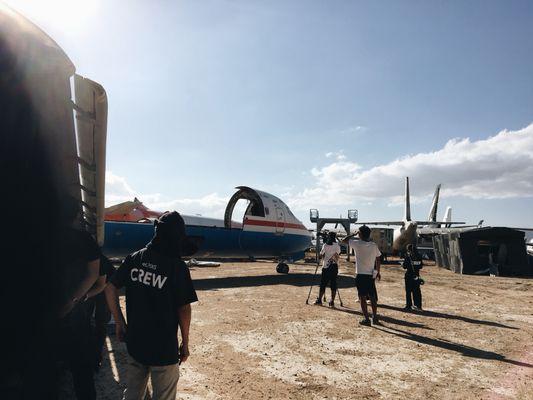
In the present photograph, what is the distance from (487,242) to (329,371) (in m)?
23.1

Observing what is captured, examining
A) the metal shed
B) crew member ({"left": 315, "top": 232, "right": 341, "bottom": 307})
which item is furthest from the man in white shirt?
the metal shed

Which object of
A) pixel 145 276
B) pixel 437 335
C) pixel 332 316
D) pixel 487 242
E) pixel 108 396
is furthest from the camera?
pixel 487 242

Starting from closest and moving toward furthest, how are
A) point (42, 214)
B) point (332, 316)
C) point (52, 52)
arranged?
point (52, 52)
point (42, 214)
point (332, 316)

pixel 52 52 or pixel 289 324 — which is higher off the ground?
pixel 52 52

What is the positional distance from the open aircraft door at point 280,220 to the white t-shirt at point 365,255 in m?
9.31

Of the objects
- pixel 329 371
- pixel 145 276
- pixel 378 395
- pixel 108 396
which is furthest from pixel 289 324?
pixel 145 276

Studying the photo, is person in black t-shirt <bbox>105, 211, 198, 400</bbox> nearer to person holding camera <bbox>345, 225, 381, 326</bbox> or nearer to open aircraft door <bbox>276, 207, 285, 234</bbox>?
person holding camera <bbox>345, 225, 381, 326</bbox>

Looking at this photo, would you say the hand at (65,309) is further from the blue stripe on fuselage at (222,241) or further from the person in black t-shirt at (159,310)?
the blue stripe on fuselage at (222,241)

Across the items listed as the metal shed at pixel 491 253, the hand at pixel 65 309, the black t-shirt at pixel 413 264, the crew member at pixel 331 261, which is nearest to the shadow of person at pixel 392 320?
the crew member at pixel 331 261

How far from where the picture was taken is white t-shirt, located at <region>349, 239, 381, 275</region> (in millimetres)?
8492

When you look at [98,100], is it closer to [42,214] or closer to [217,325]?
[42,214]

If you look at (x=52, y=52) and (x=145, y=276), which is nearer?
(x=52, y=52)

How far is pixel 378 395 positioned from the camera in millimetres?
4730

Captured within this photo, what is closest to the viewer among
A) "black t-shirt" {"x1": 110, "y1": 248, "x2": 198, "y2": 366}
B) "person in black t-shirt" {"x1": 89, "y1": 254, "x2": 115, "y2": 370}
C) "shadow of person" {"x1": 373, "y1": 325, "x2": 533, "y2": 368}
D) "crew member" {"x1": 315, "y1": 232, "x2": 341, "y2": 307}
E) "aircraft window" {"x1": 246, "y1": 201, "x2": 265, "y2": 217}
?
"black t-shirt" {"x1": 110, "y1": 248, "x2": 198, "y2": 366}
